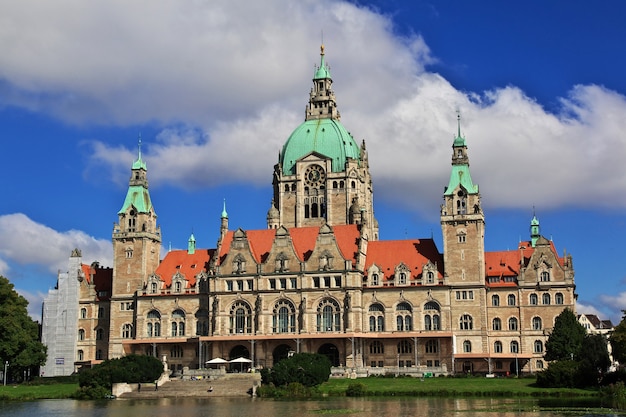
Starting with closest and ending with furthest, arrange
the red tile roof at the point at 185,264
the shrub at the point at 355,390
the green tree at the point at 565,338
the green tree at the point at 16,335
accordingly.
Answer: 1. the shrub at the point at 355,390
2. the green tree at the point at 565,338
3. the green tree at the point at 16,335
4. the red tile roof at the point at 185,264

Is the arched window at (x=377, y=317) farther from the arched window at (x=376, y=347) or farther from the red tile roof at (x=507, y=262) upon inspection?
the red tile roof at (x=507, y=262)

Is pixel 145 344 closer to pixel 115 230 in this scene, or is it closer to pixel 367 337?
pixel 115 230

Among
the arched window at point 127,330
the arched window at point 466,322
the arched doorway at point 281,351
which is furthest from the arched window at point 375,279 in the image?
the arched window at point 127,330

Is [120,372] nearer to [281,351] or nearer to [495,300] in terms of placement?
[281,351]

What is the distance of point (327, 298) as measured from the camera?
95938 mm

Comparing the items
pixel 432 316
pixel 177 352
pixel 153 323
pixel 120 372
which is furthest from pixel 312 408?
pixel 153 323

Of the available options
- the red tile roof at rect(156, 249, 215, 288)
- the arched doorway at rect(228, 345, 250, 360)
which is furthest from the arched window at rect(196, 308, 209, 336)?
the arched doorway at rect(228, 345, 250, 360)

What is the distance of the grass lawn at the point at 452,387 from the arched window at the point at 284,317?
15286 mm

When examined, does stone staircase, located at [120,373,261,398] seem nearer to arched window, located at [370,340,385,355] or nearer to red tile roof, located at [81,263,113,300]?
arched window, located at [370,340,385,355]

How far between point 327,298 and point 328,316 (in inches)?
71.3

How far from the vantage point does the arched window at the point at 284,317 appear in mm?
96562

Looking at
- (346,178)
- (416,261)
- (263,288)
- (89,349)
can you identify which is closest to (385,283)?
(416,261)

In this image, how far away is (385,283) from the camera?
9650 centimetres

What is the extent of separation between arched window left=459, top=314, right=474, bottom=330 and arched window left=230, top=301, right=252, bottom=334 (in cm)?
2140
